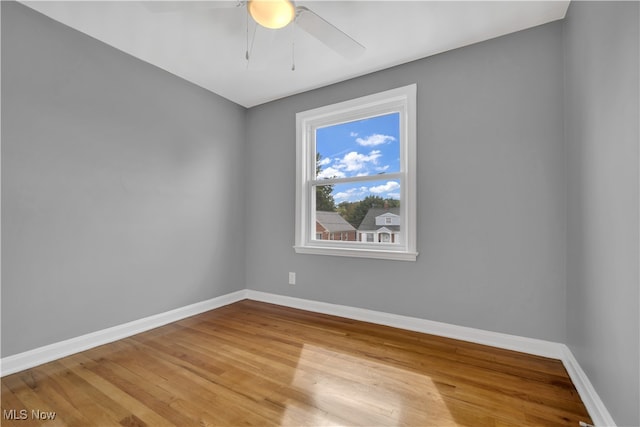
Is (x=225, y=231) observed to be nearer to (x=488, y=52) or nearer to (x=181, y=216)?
(x=181, y=216)

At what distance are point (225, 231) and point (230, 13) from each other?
2.19m

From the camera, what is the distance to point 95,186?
2.27 meters

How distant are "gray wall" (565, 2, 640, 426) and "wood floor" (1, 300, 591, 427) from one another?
403 millimetres

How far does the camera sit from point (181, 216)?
292 cm

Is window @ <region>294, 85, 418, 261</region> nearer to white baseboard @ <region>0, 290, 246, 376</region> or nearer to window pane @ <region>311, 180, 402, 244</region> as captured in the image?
window pane @ <region>311, 180, 402, 244</region>

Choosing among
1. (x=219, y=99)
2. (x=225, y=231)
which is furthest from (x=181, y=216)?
(x=219, y=99)

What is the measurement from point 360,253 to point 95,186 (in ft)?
7.63

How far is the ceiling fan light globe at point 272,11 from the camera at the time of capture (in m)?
1.44

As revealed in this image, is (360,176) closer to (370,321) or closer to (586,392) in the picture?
(370,321)

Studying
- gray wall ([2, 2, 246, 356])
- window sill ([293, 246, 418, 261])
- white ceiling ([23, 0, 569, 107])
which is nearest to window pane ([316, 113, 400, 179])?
white ceiling ([23, 0, 569, 107])

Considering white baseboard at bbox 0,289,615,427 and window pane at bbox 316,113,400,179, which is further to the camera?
window pane at bbox 316,113,400,179

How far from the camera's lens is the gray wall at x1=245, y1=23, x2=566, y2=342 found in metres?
2.07

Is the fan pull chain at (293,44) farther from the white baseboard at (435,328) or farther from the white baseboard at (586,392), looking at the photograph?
the white baseboard at (586,392)

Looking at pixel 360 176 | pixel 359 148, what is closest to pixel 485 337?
pixel 360 176
